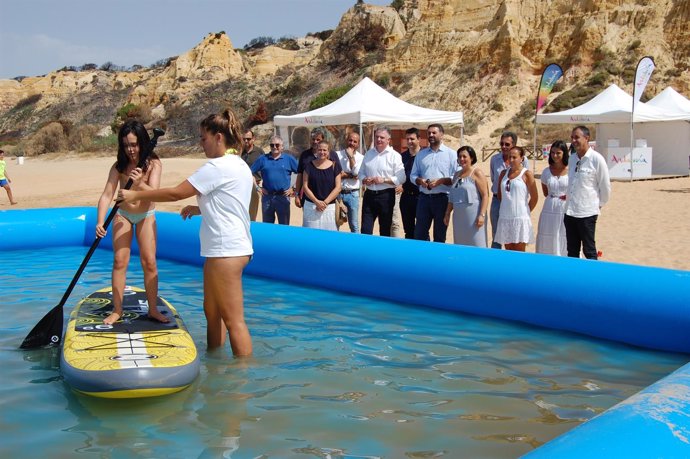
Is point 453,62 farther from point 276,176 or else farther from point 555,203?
point 555,203

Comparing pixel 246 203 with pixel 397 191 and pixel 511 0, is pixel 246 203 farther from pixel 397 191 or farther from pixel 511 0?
pixel 511 0

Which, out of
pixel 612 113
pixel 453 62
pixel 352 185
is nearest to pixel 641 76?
pixel 612 113

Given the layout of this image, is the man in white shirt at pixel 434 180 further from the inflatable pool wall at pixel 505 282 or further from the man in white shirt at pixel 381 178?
the inflatable pool wall at pixel 505 282

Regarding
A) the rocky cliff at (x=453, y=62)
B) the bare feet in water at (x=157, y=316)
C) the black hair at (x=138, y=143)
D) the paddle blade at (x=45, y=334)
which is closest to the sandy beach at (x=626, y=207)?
the bare feet in water at (x=157, y=316)

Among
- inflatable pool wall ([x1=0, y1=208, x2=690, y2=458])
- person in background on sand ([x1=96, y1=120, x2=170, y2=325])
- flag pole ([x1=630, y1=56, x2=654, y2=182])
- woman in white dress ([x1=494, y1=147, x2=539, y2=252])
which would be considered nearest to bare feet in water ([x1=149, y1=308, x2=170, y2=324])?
person in background on sand ([x1=96, y1=120, x2=170, y2=325])

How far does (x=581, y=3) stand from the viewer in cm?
2978

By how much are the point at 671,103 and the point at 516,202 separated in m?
15.3

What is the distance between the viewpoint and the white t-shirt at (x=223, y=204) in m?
3.93

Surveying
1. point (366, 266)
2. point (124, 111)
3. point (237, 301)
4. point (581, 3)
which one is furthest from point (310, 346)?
point (124, 111)

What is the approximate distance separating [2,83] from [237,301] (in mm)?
77936

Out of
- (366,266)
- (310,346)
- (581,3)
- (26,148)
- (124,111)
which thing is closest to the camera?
(310,346)

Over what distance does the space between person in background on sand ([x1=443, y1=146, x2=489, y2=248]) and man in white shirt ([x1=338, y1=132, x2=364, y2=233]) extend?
1355mm

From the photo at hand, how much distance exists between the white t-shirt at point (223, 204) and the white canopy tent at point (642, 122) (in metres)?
15.4

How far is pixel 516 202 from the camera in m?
6.43
